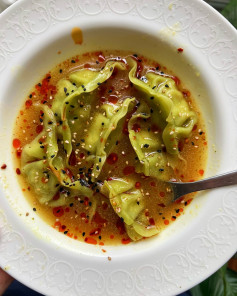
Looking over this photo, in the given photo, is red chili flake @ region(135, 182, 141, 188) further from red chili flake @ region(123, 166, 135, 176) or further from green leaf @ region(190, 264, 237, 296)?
green leaf @ region(190, 264, 237, 296)

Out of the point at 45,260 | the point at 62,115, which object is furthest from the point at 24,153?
the point at 45,260

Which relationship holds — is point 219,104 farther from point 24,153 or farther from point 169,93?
point 24,153

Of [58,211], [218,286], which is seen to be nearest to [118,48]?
[58,211]

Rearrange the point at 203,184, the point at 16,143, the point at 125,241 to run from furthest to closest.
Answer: the point at 16,143 → the point at 125,241 → the point at 203,184

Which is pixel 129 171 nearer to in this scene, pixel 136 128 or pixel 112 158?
pixel 112 158

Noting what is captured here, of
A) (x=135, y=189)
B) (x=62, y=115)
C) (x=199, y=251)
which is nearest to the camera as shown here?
(x=199, y=251)

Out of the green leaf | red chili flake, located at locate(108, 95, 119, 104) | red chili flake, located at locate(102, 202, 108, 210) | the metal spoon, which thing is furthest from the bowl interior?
the green leaf

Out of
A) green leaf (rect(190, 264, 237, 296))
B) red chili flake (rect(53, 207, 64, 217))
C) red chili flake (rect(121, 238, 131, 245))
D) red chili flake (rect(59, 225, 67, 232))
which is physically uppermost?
red chili flake (rect(53, 207, 64, 217))
